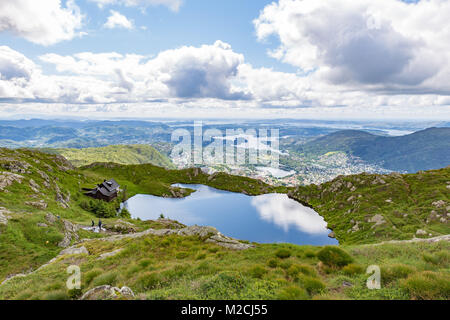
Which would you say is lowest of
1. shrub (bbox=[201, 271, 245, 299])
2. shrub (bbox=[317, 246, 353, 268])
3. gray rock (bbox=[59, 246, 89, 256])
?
gray rock (bbox=[59, 246, 89, 256])

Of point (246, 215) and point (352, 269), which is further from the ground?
point (352, 269)

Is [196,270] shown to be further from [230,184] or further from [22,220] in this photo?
[230,184]

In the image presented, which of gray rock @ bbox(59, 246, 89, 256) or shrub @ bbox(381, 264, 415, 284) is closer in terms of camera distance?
shrub @ bbox(381, 264, 415, 284)

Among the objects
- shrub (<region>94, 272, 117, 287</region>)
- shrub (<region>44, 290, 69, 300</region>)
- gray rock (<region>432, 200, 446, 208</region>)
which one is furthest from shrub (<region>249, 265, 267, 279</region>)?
gray rock (<region>432, 200, 446, 208</region>)

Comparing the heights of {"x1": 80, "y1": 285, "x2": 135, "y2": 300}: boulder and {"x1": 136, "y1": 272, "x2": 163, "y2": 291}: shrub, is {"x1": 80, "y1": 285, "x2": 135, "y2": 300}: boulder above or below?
above

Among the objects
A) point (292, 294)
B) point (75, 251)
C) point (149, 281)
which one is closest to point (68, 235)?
point (75, 251)

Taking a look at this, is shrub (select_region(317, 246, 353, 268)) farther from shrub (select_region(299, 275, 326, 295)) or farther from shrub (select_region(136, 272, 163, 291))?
shrub (select_region(136, 272, 163, 291))

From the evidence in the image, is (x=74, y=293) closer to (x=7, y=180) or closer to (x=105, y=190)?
(x=7, y=180)
